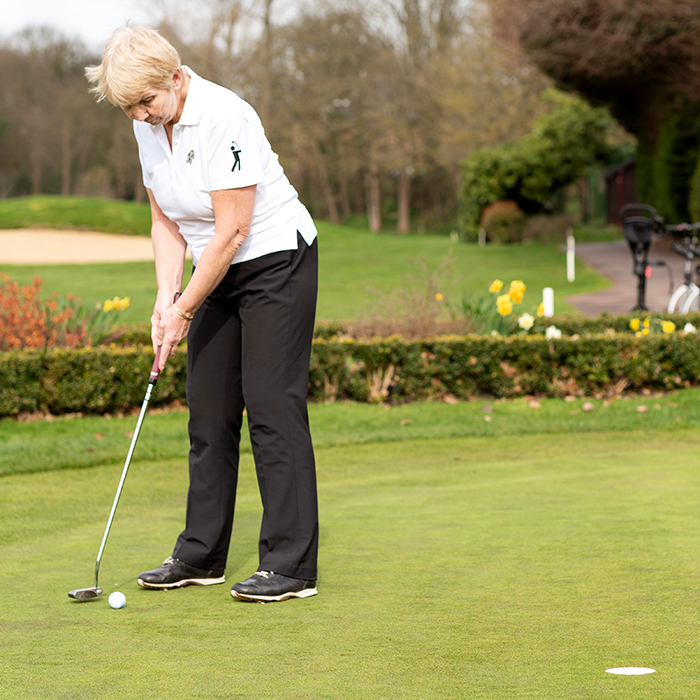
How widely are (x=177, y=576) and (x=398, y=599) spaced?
0.85m

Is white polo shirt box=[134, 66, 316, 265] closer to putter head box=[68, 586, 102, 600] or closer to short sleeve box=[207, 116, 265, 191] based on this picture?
short sleeve box=[207, 116, 265, 191]

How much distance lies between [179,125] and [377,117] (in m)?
46.4

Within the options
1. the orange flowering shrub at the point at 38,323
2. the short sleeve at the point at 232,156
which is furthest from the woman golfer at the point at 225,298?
the orange flowering shrub at the point at 38,323

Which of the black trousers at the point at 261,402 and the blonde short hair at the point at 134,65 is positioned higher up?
the blonde short hair at the point at 134,65

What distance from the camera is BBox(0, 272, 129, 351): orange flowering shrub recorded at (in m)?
8.63

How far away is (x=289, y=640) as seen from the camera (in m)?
2.66

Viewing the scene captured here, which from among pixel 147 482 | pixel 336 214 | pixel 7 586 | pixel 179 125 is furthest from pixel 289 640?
pixel 336 214

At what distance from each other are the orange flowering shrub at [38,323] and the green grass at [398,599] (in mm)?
3296

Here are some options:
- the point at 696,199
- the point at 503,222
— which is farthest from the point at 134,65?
the point at 503,222

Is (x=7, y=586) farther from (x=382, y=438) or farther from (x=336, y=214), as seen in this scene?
(x=336, y=214)

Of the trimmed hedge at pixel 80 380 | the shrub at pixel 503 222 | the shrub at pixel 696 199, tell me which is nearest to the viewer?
the trimmed hedge at pixel 80 380

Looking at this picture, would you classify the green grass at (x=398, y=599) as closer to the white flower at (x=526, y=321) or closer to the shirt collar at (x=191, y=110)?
the shirt collar at (x=191, y=110)

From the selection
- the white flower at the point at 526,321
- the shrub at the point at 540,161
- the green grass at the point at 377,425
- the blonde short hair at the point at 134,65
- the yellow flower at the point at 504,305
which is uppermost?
the shrub at the point at 540,161

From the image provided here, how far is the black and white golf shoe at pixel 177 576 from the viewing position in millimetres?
3350
